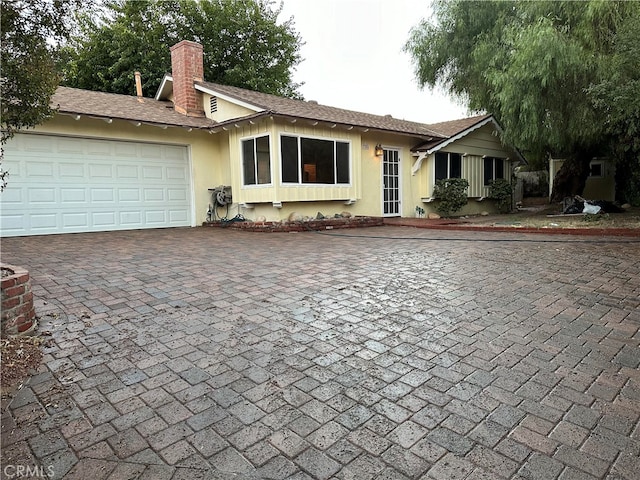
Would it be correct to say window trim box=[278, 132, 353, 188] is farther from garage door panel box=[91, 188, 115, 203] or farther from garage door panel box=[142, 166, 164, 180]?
garage door panel box=[91, 188, 115, 203]

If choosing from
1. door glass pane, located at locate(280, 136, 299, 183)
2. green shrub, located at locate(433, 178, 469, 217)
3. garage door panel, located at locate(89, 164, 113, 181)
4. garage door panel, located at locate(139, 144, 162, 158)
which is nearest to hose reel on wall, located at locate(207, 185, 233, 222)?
garage door panel, located at locate(139, 144, 162, 158)

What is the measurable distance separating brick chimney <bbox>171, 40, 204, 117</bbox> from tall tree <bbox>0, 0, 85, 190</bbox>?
28.1 ft

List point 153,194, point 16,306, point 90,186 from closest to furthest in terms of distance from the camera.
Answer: point 16,306, point 90,186, point 153,194

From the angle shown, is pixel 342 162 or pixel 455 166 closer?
pixel 342 162

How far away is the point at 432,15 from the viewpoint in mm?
13711

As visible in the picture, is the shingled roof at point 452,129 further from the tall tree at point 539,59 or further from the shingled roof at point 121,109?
the shingled roof at point 121,109

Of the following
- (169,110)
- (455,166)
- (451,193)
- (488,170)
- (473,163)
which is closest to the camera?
(169,110)

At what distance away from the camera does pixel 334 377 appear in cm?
225

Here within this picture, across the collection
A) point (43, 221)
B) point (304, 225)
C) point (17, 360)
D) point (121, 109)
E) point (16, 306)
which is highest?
point (121, 109)

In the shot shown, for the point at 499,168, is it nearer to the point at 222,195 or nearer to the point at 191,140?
the point at 222,195

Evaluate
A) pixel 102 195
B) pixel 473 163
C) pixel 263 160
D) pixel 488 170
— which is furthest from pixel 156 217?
pixel 488 170

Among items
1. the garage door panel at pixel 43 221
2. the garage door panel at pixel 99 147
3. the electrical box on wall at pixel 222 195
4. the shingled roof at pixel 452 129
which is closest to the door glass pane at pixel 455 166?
the shingled roof at pixel 452 129

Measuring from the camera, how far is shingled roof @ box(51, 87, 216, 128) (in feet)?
28.9
